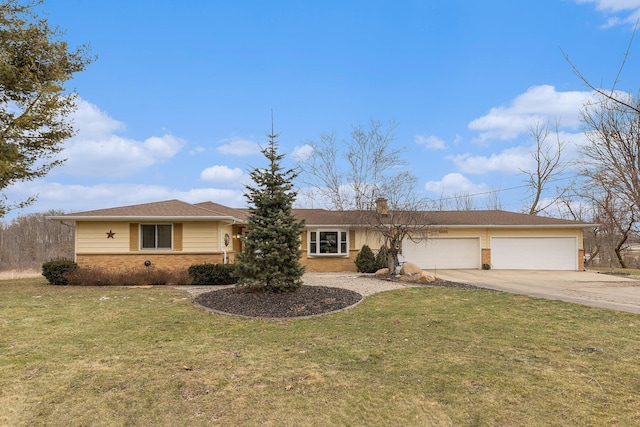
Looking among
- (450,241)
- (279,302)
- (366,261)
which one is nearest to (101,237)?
(279,302)

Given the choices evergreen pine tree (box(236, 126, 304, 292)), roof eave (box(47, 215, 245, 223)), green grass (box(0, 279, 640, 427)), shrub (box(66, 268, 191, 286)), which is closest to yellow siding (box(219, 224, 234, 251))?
roof eave (box(47, 215, 245, 223))

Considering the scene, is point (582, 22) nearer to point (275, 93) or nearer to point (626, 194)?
point (275, 93)

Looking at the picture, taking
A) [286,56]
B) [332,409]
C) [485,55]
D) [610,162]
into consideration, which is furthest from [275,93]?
[610,162]

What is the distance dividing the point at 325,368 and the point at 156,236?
11.9m

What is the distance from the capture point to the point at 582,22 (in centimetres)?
655

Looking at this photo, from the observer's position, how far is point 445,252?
18547mm

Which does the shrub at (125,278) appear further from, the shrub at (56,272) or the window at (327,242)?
the window at (327,242)

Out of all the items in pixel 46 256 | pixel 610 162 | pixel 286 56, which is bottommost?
pixel 46 256

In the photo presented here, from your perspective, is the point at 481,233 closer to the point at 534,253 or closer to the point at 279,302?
the point at 534,253

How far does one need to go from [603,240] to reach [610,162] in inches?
424

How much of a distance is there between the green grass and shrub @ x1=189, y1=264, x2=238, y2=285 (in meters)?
4.84

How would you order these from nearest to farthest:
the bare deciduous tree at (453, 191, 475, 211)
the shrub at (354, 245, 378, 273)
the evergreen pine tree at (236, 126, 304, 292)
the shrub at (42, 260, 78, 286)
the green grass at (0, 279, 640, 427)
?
the green grass at (0, 279, 640, 427)
the evergreen pine tree at (236, 126, 304, 292)
the shrub at (42, 260, 78, 286)
the shrub at (354, 245, 378, 273)
the bare deciduous tree at (453, 191, 475, 211)

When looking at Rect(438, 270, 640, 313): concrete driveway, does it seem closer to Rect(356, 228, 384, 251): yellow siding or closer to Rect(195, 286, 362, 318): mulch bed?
Rect(356, 228, 384, 251): yellow siding

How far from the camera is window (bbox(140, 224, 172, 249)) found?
47.0ft
